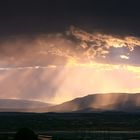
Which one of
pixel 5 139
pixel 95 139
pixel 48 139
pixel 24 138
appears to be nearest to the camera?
pixel 24 138

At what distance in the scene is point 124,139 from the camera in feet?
304

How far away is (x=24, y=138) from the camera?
6234 cm

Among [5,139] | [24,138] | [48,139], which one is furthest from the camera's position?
[48,139]

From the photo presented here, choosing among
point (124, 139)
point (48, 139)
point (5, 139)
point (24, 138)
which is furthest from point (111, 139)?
point (24, 138)

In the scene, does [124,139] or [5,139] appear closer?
[5,139]

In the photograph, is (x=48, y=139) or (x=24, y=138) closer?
(x=24, y=138)

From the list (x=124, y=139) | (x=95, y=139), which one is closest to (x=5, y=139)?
(x=95, y=139)

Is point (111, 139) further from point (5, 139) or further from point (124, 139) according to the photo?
point (5, 139)

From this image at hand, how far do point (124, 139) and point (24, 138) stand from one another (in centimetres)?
3503

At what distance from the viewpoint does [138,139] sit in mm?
91250

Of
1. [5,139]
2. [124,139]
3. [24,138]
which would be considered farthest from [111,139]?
[24,138]

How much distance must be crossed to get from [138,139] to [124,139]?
295cm

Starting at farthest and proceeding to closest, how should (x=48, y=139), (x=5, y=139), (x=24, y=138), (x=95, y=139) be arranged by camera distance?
1. (x=95, y=139)
2. (x=48, y=139)
3. (x=5, y=139)
4. (x=24, y=138)

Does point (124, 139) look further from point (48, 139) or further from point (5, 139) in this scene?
point (5, 139)
